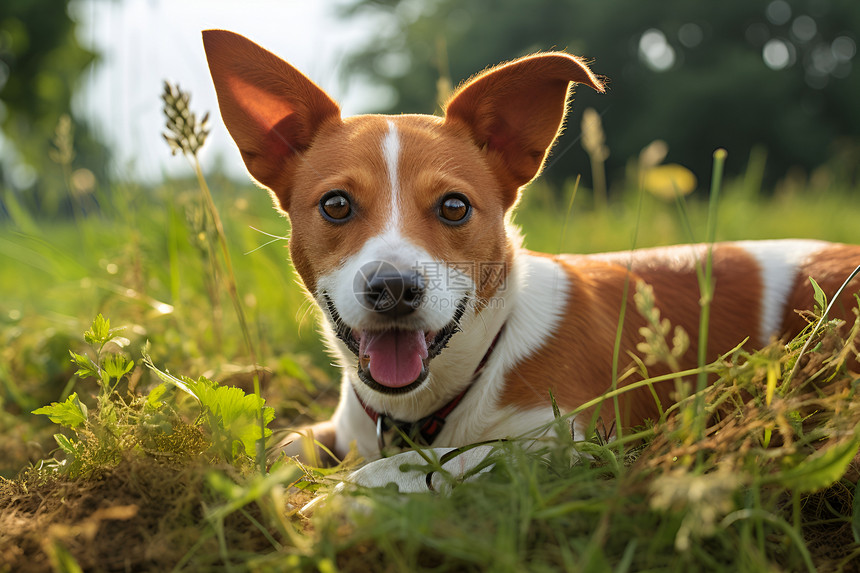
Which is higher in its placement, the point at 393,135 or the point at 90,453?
the point at 393,135

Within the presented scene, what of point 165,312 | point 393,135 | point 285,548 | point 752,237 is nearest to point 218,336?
point 165,312

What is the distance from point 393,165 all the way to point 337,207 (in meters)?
0.24

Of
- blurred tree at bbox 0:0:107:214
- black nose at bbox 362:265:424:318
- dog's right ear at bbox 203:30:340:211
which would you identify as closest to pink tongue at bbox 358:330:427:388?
black nose at bbox 362:265:424:318

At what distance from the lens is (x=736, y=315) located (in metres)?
2.58

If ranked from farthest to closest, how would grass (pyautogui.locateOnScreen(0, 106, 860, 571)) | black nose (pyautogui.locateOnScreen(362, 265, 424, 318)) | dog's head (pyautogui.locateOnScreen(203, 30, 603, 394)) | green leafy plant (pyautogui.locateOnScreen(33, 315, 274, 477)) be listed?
dog's head (pyautogui.locateOnScreen(203, 30, 603, 394)) < black nose (pyautogui.locateOnScreen(362, 265, 424, 318)) < green leafy plant (pyautogui.locateOnScreen(33, 315, 274, 477)) < grass (pyautogui.locateOnScreen(0, 106, 860, 571))

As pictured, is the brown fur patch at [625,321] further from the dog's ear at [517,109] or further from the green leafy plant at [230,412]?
the green leafy plant at [230,412]

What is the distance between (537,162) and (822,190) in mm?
8786

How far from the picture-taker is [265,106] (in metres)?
2.40

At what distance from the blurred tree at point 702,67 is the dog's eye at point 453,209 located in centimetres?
1548

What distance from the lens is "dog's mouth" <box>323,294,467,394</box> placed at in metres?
2.04

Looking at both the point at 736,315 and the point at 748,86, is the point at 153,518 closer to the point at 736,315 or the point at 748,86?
the point at 736,315

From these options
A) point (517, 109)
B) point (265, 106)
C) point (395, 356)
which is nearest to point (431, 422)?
point (395, 356)

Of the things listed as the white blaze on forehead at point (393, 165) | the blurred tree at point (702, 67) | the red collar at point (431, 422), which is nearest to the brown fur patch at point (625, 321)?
the red collar at point (431, 422)

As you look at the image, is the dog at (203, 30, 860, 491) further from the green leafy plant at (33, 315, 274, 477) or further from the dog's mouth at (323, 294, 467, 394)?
the green leafy plant at (33, 315, 274, 477)
